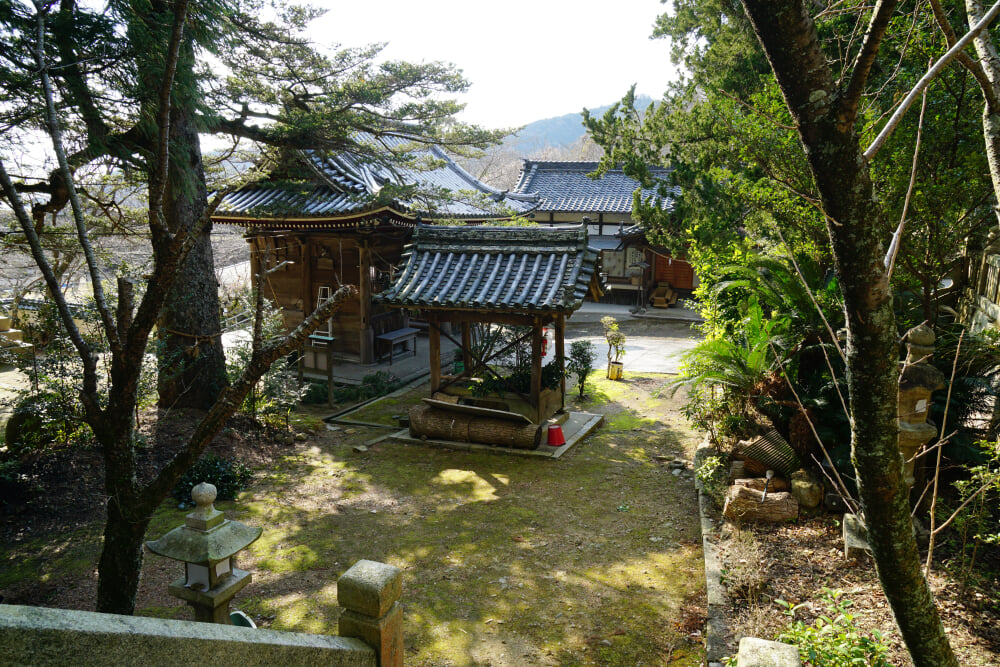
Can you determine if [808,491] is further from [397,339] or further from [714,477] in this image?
[397,339]

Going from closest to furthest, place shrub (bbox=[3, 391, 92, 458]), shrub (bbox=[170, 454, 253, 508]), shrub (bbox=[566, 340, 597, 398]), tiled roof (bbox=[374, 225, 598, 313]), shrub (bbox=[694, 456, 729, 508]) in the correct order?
shrub (bbox=[694, 456, 729, 508]) < shrub (bbox=[3, 391, 92, 458]) < shrub (bbox=[170, 454, 253, 508]) < tiled roof (bbox=[374, 225, 598, 313]) < shrub (bbox=[566, 340, 597, 398])

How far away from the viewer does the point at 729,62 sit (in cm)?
1044

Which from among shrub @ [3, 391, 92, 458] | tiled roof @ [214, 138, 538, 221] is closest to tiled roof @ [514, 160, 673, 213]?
tiled roof @ [214, 138, 538, 221]

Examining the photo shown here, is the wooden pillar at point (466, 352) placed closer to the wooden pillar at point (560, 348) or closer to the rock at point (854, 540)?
the wooden pillar at point (560, 348)

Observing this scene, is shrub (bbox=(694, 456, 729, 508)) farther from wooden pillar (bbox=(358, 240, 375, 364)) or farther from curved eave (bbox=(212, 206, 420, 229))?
wooden pillar (bbox=(358, 240, 375, 364))

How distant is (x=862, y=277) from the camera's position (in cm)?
203

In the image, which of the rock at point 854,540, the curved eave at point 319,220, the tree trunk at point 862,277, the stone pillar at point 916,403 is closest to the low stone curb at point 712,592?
the rock at point 854,540

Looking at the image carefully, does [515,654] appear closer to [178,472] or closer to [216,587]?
[216,587]

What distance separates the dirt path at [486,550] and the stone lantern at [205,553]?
135 cm

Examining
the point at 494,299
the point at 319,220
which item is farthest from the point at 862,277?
the point at 319,220

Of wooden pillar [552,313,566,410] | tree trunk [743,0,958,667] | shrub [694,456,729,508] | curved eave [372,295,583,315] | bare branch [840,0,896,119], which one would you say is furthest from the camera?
wooden pillar [552,313,566,410]

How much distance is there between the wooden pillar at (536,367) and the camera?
9.23 metres

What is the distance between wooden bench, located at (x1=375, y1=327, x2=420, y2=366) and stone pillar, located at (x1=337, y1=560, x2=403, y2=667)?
12.2 metres

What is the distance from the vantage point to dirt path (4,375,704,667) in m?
4.87
